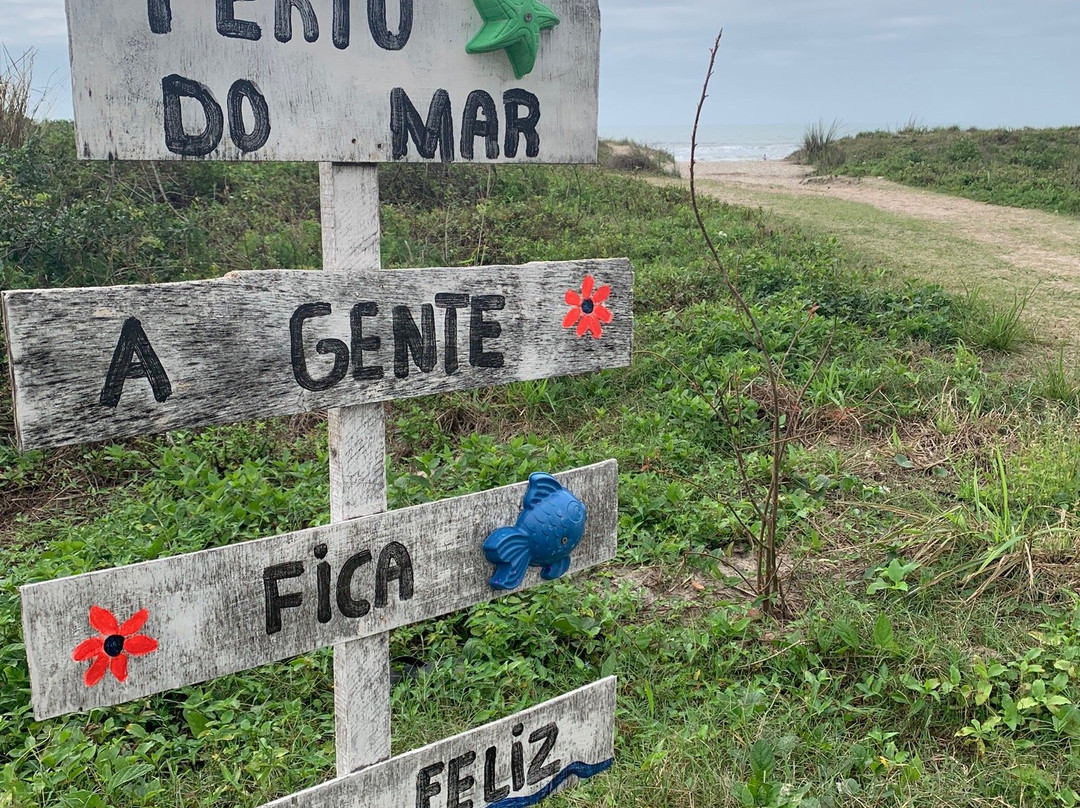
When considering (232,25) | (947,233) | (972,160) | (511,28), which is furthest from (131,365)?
(972,160)

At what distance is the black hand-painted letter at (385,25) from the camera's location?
5.28 feet

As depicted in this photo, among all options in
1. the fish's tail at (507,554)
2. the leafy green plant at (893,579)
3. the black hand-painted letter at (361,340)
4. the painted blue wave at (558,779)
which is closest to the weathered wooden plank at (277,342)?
the black hand-painted letter at (361,340)

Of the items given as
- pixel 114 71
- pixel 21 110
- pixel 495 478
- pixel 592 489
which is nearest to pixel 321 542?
pixel 592 489

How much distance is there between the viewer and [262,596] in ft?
5.32

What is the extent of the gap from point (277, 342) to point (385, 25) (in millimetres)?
585

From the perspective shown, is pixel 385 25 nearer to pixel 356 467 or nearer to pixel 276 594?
pixel 356 467

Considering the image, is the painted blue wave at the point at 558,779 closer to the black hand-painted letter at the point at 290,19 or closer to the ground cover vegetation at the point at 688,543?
the ground cover vegetation at the point at 688,543

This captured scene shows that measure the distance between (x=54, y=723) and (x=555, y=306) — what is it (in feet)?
6.38

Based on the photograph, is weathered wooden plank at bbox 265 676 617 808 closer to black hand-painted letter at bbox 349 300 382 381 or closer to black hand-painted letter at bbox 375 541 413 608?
black hand-painted letter at bbox 375 541 413 608

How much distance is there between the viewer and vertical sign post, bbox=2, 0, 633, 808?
1395mm

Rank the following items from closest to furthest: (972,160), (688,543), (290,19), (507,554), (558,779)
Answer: (290,19) → (507,554) → (558,779) → (688,543) → (972,160)

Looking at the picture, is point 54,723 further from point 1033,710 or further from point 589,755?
point 1033,710

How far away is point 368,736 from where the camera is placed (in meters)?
1.86

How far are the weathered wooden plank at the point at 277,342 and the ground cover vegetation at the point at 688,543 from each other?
4.16ft
